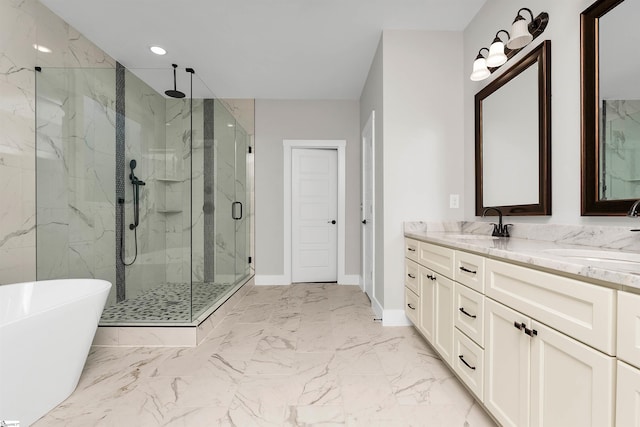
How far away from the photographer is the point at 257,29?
2.46 meters

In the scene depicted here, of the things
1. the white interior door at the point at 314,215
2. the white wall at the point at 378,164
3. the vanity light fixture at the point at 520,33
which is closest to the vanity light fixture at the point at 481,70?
the vanity light fixture at the point at 520,33

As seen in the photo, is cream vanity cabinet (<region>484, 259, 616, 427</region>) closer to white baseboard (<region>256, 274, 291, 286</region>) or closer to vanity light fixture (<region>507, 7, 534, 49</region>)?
vanity light fixture (<region>507, 7, 534, 49</region>)

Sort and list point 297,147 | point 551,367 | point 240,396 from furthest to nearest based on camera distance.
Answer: point 297,147, point 240,396, point 551,367

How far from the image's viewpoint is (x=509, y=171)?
6.50ft

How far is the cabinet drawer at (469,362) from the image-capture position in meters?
1.31

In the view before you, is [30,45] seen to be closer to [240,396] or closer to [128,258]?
[128,258]

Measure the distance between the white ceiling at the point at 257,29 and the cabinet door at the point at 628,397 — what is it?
2.47 meters

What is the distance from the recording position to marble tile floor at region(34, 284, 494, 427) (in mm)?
1384

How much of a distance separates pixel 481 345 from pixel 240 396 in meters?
1.27

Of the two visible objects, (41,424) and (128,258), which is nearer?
(41,424)

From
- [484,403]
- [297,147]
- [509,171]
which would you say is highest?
[297,147]

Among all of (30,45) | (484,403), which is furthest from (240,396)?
(30,45)

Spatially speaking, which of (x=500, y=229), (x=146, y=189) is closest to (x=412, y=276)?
(x=500, y=229)

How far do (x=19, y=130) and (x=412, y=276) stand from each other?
3053 mm
